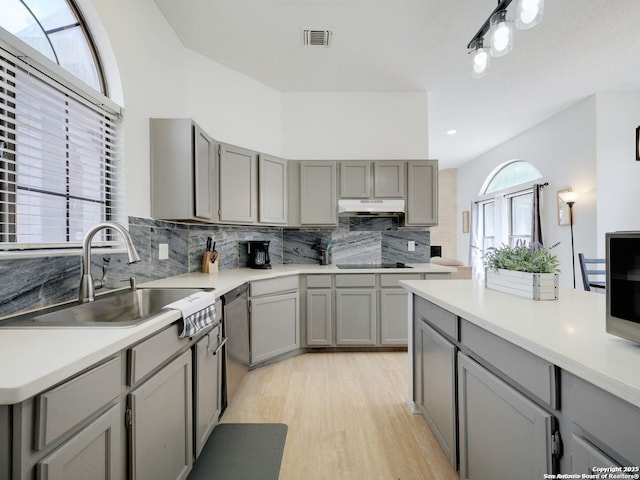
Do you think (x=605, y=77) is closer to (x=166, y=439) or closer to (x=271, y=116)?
(x=271, y=116)

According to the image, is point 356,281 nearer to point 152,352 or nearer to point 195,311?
point 195,311

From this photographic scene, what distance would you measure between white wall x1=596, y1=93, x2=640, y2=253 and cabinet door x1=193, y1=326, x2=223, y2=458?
4.76 metres

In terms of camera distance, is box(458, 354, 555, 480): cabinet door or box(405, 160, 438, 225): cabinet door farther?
box(405, 160, 438, 225): cabinet door

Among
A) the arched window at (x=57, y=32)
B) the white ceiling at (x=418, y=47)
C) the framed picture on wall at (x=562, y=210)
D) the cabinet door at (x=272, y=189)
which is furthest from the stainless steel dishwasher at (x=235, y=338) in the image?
the framed picture on wall at (x=562, y=210)

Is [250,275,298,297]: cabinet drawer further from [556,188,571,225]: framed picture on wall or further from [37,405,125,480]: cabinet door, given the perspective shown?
[556,188,571,225]: framed picture on wall

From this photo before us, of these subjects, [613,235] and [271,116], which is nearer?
[613,235]

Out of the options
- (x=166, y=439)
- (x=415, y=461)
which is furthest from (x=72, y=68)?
(x=415, y=461)

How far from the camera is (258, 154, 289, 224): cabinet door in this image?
3184 mm

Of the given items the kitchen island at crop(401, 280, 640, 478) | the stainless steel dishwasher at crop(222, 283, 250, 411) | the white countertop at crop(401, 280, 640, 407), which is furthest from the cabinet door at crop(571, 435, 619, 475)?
the stainless steel dishwasher at crop(222, 283, 250, 411)

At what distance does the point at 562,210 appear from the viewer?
4488 millimetres

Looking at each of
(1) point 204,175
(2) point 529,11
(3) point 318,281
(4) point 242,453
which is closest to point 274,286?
(3) point 318,281

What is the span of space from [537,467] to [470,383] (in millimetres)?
392

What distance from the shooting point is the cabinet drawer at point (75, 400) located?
705 millimetres

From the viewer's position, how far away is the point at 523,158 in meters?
5.46
